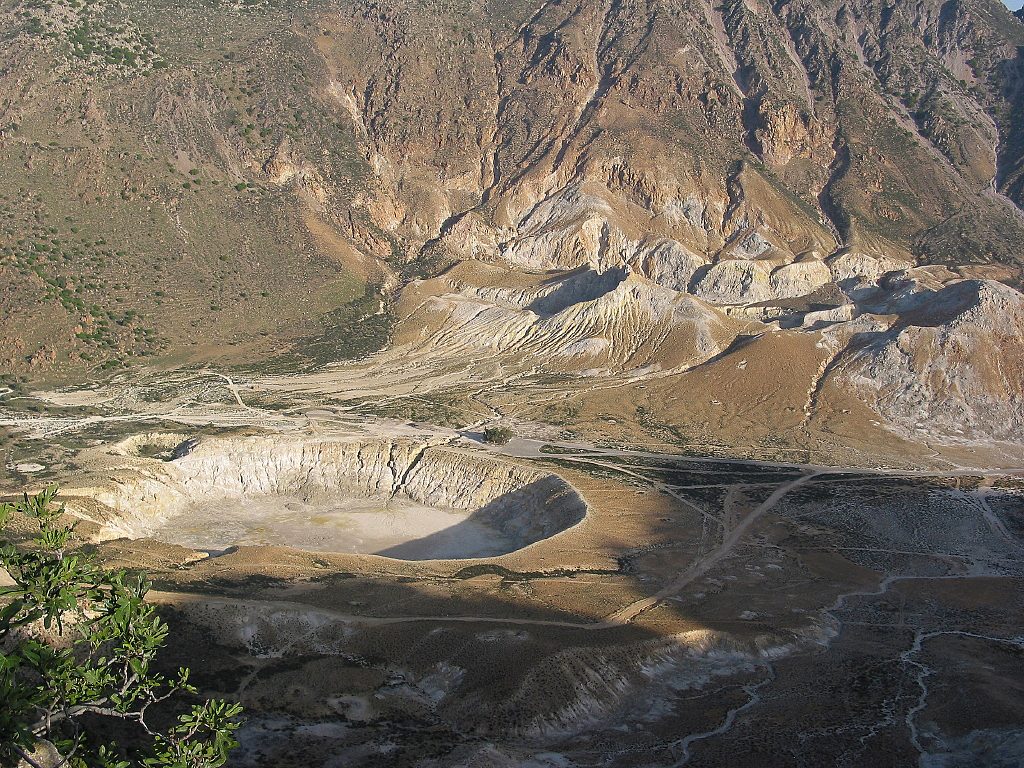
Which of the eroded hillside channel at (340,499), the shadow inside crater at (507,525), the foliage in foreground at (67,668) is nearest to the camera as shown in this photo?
the foliage in foreground at (67,668)

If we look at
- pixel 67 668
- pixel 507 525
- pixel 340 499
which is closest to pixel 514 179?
pixel 340 499

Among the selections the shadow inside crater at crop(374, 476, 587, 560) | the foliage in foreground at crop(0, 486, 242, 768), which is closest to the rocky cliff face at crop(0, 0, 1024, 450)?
the shadow inside crater at crop(374, 476, 587, 560)

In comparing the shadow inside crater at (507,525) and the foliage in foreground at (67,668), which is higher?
the foliage in foreground at (67,668)

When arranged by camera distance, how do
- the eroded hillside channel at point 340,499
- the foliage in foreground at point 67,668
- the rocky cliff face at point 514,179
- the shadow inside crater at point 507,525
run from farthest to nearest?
the rocky cliff face at point 514,179
the eroded hillside channel at point 340,499
the shadow inside crater at point 507,525
the foliage in foreground at point 67,668

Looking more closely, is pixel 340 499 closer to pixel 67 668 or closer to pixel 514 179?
pixel 67 668

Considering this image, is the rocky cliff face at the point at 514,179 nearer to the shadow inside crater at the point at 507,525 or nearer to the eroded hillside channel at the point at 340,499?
the eroded hillside channel at the point at 340,499

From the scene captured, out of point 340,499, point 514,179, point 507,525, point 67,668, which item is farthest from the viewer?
point 514,179

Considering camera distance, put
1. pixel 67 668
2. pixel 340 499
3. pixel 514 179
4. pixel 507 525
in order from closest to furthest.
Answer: pixel 67 668 < pixel 507 525 < pixel 340 499 < pixel 514 179

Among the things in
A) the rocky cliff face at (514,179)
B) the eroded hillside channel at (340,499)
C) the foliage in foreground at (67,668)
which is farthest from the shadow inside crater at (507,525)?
the foliage in foreground at (67,668)
